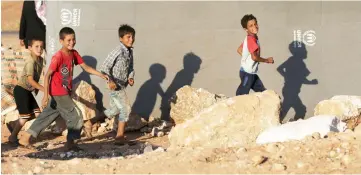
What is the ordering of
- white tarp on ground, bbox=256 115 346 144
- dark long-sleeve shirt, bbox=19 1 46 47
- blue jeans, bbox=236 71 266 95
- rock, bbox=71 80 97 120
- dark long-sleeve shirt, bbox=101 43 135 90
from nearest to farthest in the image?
white tarp on ground, bbox=256 115 346 144
dark long-sleeve shirt, bbox=101 43 135 90
blue jeans, bbox=236 71 266 95
rock, bbox=71 80 97 120
dark long-sleeve shirt, bbox=19 1 46 47

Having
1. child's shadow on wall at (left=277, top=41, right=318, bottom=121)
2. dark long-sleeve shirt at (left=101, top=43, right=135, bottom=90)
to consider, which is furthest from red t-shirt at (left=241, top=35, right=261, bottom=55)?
dark long-sleeve shirt at (left=101, top=43, right=135, bottom=90)

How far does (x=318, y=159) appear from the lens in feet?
20.1

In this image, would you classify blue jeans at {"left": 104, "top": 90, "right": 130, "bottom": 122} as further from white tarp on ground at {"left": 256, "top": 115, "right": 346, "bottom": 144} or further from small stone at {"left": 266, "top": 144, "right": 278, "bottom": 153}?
small stone at {"left": 266, "top": 144, "right": 278, "bottom": 153}

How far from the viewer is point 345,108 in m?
8.90

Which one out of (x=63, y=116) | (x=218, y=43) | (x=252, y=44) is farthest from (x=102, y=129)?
(x=252, y=44)

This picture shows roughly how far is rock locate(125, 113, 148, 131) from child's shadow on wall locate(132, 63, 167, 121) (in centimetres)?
20

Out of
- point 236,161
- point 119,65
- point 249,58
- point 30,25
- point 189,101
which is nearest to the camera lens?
point 236,161

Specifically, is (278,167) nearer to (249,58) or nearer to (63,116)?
(63,116)

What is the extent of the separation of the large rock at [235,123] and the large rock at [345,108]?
4.32 ft

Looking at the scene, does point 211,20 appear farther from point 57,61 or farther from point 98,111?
point 57,61

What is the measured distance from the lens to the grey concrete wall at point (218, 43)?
10.0 m

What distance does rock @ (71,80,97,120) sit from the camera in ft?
31.5

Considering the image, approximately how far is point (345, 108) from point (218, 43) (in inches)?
78.2

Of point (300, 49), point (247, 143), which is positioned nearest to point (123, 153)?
point (247, 143)
